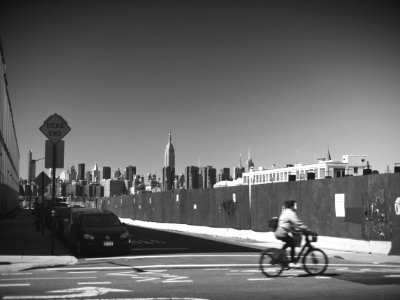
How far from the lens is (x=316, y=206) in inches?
832

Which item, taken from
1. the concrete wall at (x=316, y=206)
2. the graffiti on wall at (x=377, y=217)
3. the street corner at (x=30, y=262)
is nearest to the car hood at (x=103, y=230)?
the street corner at (x=30, y=262)

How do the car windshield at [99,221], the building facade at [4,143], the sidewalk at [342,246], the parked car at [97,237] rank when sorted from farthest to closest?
the building facade at [4,143], the car windshield at [99,221], the parked car at [97,237], the sidewalk at [342,246]

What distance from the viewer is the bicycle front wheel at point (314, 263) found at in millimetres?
11684

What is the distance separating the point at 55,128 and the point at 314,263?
9.49 m

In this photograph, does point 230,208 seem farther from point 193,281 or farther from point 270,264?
point 193,281

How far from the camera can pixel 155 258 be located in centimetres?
1589

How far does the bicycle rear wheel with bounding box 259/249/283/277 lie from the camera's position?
11.5 metres

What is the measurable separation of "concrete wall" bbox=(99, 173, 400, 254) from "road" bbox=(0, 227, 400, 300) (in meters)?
2.85

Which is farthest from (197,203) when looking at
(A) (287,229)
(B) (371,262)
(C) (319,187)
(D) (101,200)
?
(D) (101,200)

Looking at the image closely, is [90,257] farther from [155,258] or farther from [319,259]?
[319,259]

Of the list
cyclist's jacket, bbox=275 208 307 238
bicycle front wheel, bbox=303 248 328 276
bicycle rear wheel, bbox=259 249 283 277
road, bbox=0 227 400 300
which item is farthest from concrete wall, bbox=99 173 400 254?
bicycle rear wheel, bbox=259 249 283 277

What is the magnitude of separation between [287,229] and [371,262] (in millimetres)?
4798

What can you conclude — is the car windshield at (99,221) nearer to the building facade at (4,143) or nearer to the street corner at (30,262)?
the street corner at (30,262)

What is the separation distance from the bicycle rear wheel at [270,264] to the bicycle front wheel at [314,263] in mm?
636
